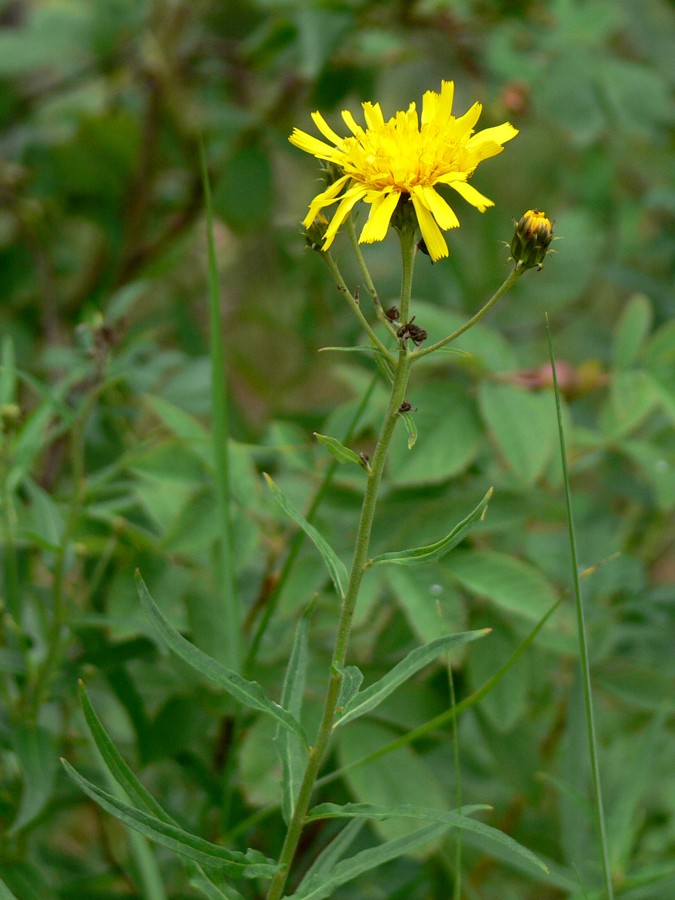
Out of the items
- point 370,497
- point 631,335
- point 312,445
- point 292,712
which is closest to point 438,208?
point 370,497

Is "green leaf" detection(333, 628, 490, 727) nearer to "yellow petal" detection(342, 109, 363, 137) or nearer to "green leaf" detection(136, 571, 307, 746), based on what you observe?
"green leaf" detection(136, 571, 307, 746)

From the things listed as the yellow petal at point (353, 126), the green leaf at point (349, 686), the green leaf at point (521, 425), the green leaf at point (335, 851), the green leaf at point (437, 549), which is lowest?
the green leaf at point (335, 851)

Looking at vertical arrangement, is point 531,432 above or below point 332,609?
above

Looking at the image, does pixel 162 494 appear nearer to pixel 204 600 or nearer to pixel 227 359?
pixel 204 600

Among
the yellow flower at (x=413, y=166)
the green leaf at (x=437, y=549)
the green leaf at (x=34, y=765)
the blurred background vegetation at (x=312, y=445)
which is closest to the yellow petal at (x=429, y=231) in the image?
the yellow flower at (x=413, y=166)

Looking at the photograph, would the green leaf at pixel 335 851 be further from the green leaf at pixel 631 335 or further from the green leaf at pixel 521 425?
the green leaf at pixel 631 335

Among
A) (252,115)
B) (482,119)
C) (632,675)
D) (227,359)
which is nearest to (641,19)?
(482,119)
